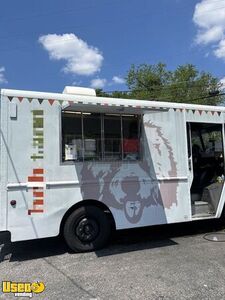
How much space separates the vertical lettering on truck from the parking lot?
998 mm

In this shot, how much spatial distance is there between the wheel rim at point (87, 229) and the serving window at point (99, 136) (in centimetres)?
116

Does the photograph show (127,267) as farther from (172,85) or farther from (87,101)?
(172,85)

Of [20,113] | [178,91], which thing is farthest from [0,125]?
[178,91]

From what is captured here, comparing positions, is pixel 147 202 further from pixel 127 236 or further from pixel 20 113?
pixel 20 113

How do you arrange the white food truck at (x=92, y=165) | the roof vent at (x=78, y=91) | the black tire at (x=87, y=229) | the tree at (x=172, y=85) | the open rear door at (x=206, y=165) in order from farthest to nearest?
the tree at (x=172, y=85) → the open rear door at (x=206, y=165) → the roof vent at (x=78, y=91) → the black tire at (x=87, y=229) → the white food truck at (x=92, y=165)

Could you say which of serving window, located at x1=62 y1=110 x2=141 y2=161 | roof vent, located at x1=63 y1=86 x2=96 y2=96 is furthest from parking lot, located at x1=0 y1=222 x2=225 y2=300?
roof vent, located at x1=63 y1=86 x2=96 y2=96

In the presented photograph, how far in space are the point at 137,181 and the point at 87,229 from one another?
4.36 feet

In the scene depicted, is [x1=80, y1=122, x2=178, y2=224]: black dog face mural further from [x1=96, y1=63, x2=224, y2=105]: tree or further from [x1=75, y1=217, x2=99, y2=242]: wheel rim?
[x1=96, y1=63, x2=224, y2=105]: tree

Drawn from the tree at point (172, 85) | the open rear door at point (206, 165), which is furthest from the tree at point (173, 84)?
the open rear door at point (206, 165)

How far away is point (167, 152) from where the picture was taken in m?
6.45

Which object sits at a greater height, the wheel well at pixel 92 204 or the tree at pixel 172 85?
the tree at pixel 172 85

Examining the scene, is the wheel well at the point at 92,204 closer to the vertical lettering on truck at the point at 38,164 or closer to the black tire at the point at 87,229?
the black tire at the point at 87,229

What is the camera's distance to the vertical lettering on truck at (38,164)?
5.34 m

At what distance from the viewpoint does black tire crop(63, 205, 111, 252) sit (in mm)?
5621
